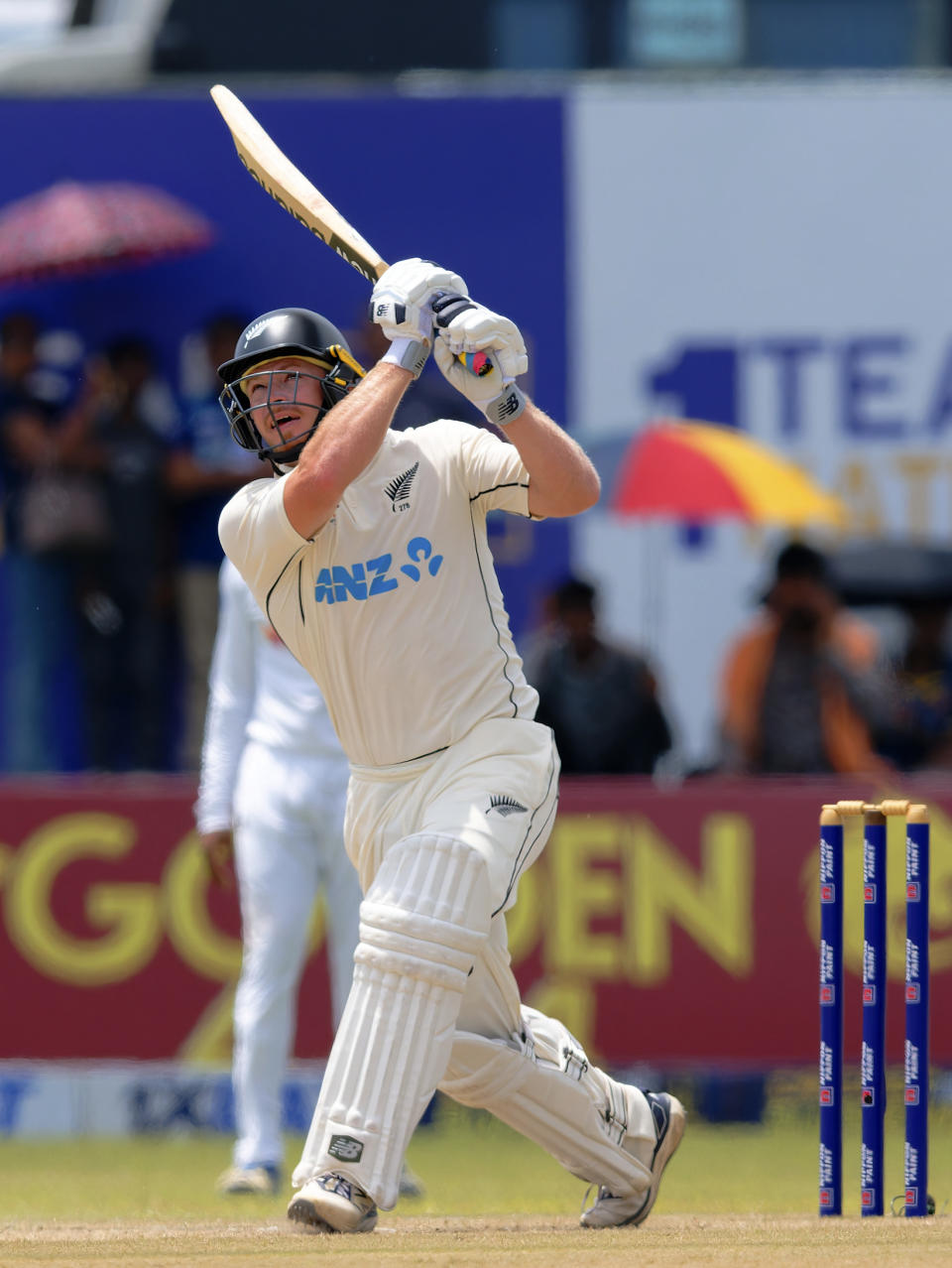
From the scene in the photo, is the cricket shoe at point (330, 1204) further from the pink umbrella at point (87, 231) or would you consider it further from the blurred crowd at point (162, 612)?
the pink umbrella at point (87, 231)

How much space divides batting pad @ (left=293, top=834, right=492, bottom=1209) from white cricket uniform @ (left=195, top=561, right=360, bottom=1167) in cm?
175

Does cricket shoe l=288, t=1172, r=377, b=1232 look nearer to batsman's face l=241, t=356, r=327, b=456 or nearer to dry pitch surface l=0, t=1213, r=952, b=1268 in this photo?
dry pitch surface l=0, t=1213, r=952, b=1268

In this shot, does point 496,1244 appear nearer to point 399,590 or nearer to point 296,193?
point 399,590

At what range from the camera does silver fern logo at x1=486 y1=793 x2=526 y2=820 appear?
5070 mm

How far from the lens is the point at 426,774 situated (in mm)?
5191

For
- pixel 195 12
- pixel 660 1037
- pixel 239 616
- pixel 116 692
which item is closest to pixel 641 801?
pixel 660 1037

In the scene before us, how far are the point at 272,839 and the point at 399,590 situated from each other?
5.95ft

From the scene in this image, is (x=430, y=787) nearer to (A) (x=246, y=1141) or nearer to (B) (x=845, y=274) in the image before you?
(A) (x=246, y=1141)

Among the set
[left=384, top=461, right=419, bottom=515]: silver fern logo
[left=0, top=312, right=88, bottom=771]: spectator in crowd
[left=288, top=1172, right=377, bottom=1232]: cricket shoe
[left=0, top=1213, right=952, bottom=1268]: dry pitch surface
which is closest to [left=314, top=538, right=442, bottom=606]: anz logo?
[left=384, top=461, right=419, bottom=515]: silver fern logo

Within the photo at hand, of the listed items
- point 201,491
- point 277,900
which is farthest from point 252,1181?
point 201,491

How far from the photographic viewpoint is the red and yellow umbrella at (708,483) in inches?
408

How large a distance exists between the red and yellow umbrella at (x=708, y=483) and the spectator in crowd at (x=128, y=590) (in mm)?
2214

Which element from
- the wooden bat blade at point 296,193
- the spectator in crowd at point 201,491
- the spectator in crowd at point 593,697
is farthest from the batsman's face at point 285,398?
the spectator in crowd at point 201,491

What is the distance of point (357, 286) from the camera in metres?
12.0
